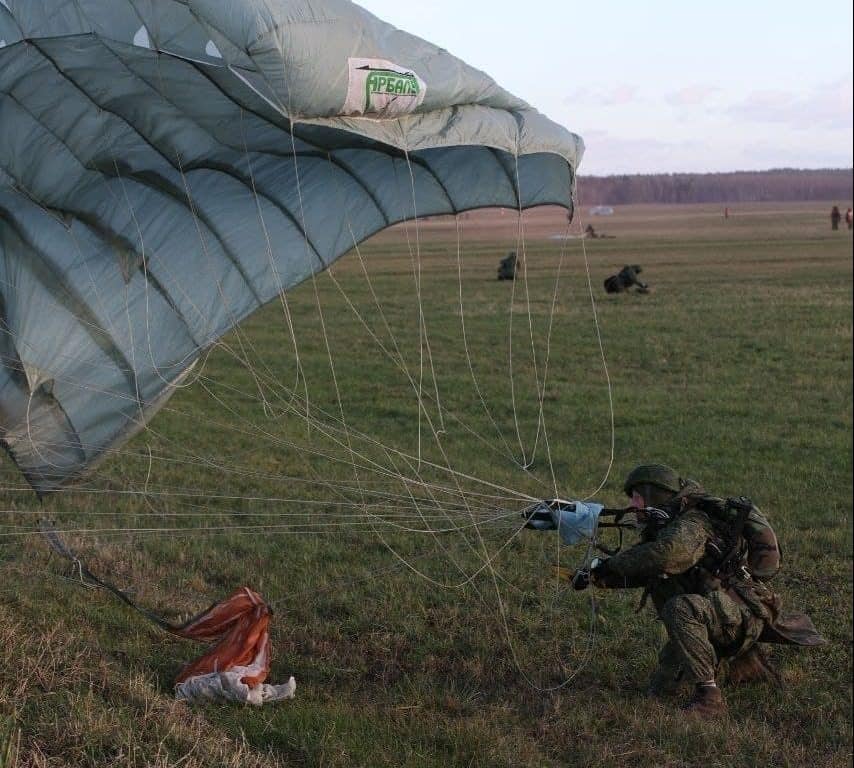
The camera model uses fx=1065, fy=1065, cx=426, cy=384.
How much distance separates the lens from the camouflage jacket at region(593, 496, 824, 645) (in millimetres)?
4867

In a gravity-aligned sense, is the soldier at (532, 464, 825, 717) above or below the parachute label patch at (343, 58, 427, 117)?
below

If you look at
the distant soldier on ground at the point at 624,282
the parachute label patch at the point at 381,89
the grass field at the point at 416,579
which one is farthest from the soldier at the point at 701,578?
the distant soldier on ground at the point at 624,282

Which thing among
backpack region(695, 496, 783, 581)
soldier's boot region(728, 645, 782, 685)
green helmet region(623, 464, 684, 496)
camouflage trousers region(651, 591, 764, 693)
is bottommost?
soldier's boot region(728, 645, 782, 685)

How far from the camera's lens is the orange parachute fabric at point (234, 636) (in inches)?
191

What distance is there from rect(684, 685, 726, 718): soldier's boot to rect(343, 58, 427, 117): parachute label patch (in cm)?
295

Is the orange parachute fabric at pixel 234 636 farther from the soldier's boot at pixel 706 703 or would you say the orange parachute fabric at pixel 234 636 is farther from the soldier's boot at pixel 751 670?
the soldier's boot at pixel 751 670

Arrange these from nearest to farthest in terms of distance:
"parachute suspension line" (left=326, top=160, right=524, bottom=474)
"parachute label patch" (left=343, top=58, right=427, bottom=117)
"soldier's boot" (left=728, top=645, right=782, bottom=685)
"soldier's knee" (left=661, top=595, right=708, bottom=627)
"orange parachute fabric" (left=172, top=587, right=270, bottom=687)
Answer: "parachute label patch" (left=343, top=58, right=427, bottom=117), "orange parachute fabric" (left=172, top=587, right=270, bottom=687), "soldier's knee" (left=661, top=595, right=708, bottom=627), "soldier's boot" (left=728, top=645, right=782, bottom=685), "parachute suspension line" (left=326, top=160, right=524, bottom=474)

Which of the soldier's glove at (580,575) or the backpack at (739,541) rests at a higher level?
the backpack at (739,541)

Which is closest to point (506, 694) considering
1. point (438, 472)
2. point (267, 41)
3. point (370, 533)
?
point (370, 533)

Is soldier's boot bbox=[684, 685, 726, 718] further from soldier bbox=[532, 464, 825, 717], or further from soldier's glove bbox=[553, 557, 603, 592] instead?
soldier's glove bbox=[553, 557, 603, 592]

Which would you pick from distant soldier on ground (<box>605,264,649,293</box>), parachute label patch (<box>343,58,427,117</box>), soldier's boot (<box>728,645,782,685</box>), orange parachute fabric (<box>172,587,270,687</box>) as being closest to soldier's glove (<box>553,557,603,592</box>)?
soldier's boot (<box>728,645,782,685</box>)

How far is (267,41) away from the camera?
A: 3732 millimetres

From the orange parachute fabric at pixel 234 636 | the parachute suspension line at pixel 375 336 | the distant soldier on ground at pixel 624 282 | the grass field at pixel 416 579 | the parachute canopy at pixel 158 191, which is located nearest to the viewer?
the grass field at pixel 416 579

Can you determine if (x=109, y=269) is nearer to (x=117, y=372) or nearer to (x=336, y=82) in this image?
(x=117, y=372)
